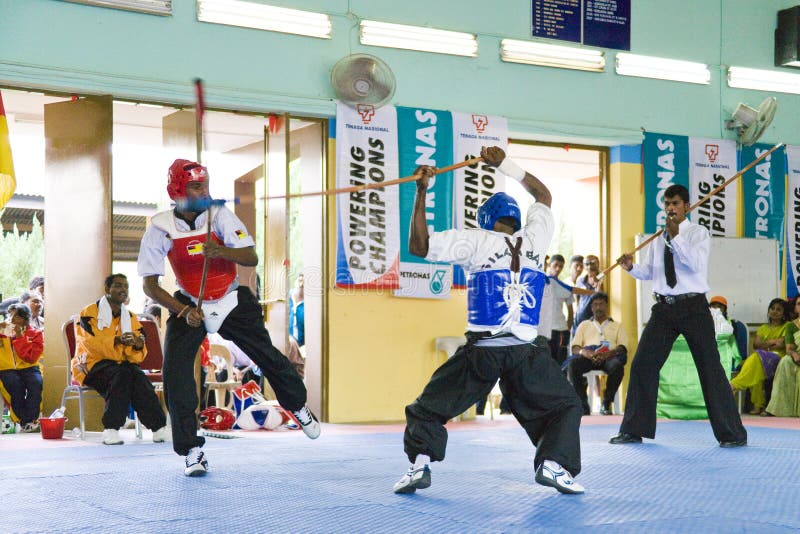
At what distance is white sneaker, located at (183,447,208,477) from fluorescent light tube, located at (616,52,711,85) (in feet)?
23.3

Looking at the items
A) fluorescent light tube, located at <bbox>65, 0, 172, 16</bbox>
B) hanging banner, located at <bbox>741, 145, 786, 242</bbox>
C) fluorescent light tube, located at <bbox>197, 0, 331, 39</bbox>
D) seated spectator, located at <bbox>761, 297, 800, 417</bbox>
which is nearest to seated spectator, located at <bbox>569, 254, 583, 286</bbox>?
hanging banner, located at <bbox>741, 145, 786, 242</bbox>

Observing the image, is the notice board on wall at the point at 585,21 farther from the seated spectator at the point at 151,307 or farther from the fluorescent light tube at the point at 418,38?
the seated spectator at the point at 151,307

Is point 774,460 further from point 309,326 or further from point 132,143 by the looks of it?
point 132,143

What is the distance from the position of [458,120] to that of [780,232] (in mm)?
4154

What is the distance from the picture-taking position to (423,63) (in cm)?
962

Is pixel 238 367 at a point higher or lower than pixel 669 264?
lower

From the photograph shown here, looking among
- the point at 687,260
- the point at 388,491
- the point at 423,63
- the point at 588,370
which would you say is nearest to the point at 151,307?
the point at 423,63

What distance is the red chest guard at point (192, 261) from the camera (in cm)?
513

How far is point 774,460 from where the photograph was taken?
572 centimetres

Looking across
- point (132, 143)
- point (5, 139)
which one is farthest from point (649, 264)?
point (132, 143)

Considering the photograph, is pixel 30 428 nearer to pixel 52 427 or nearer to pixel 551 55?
pixel 52 427

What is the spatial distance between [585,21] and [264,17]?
347 cm

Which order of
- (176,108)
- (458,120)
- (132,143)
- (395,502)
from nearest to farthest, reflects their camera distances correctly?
1. (395,502)
2. (176,108)
3. (458,120)
4. (132,143)

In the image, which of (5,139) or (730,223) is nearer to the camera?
(5,139)
